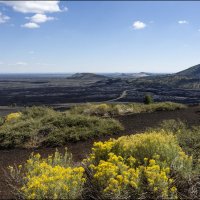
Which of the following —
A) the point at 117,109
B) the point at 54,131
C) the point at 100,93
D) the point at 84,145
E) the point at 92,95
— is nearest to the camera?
the point at 84,145

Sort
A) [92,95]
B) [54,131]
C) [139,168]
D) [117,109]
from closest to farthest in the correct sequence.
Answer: [139,168] → [54,131] → [117,109] → [92,95]

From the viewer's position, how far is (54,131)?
492 inches

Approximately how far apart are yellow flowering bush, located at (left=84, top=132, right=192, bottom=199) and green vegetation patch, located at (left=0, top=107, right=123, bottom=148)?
15.3ft

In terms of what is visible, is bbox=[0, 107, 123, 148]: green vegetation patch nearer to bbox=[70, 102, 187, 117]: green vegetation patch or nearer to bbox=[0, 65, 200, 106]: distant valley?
bbox=[70, 102, 187, 117]: green vegetation patch

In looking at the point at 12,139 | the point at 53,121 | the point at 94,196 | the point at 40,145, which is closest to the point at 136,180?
the point at 94,196

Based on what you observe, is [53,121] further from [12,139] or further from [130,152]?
[130,152]

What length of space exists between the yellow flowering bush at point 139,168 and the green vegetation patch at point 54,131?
465 cm

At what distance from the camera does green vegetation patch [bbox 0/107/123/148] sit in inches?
462

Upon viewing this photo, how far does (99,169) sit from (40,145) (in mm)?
6319

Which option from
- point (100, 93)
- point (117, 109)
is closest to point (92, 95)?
point (100, 93)

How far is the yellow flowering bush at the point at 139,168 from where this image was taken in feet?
17.8

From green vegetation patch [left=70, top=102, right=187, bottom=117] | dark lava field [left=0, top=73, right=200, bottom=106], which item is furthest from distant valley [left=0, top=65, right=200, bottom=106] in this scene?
green vegetation patch [left=70, top=102, right=187, bottom=117]

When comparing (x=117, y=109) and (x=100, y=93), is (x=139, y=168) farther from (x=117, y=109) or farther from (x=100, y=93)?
(x=100, y=93)

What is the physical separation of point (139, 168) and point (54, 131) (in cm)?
682
